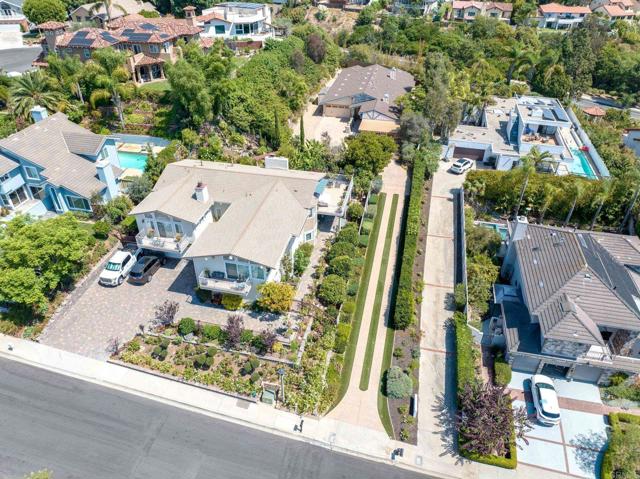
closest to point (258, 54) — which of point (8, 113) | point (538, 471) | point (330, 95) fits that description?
point (330, 95)

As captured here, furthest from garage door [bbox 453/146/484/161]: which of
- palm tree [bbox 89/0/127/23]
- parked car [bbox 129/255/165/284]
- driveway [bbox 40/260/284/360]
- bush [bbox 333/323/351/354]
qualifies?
palm tree [bbox 89/0/127/23]

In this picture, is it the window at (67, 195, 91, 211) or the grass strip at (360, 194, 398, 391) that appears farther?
the window at (67, 195, 91, 211)

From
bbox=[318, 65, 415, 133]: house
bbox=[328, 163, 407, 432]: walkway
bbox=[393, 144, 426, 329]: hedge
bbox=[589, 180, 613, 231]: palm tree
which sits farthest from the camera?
bbox=[318, 65, 415, 133]: house

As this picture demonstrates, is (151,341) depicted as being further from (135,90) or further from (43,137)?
(135,90)

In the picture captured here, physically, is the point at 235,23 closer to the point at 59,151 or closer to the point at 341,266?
the point at 59,151

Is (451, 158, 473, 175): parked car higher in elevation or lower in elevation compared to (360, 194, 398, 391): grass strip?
higher

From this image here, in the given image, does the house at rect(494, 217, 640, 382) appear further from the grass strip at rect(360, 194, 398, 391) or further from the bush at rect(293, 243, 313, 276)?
the bush at rect(293, 243, 313, 276)

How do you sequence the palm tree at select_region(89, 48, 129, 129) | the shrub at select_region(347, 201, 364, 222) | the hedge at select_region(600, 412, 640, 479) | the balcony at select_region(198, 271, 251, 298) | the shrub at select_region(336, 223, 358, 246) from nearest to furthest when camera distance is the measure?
the hedge at select_region(600, 412, 640, 479), the balcony at select_region(198, 271, 251, 298), the shrub at select_region(336, 223, 358, 246), the shrub at select_region(347, 201, 364, 222), the palm tree at select_region(89, 48, 129, 129)

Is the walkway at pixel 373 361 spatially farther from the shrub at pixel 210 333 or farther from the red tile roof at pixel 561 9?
the red tile roof at pixel 561 9
